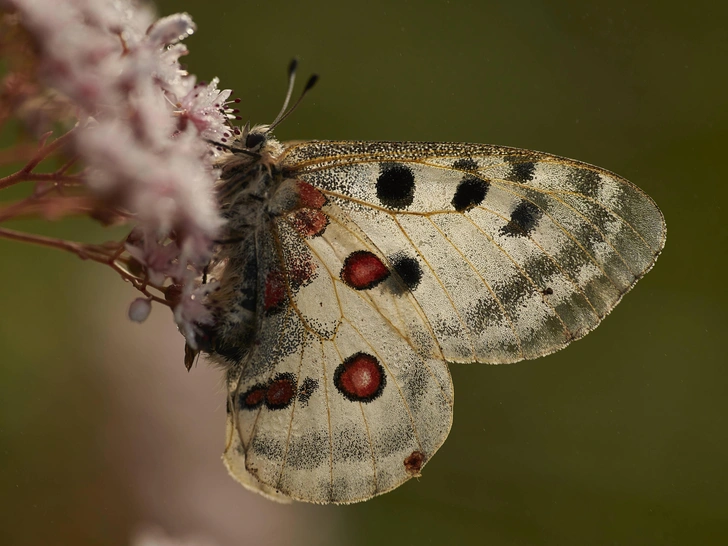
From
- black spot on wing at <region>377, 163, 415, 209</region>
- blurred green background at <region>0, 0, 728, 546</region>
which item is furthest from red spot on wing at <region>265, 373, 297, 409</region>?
blurred green background at <region>0, 0, 728, 546</region>

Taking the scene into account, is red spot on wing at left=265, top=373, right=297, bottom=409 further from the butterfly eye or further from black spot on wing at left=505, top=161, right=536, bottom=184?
black spot on wing at left=505, top=161, right=536, bottom=184

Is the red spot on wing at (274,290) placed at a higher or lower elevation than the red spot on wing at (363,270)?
lower

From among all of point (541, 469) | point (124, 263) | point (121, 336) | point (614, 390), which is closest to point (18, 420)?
point (121, 336)

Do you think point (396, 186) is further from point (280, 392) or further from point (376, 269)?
point (280, 392)

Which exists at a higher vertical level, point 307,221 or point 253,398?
point 307,221

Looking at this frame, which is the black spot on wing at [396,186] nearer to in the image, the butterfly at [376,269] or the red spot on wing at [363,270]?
the butterfly at [376,269]

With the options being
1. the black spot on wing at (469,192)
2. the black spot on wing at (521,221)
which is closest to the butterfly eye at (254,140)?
the black spot on wing at (469,192)

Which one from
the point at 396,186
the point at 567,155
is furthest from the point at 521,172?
the point at 567,155

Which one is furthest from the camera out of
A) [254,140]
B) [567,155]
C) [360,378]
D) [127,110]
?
[567,155]
